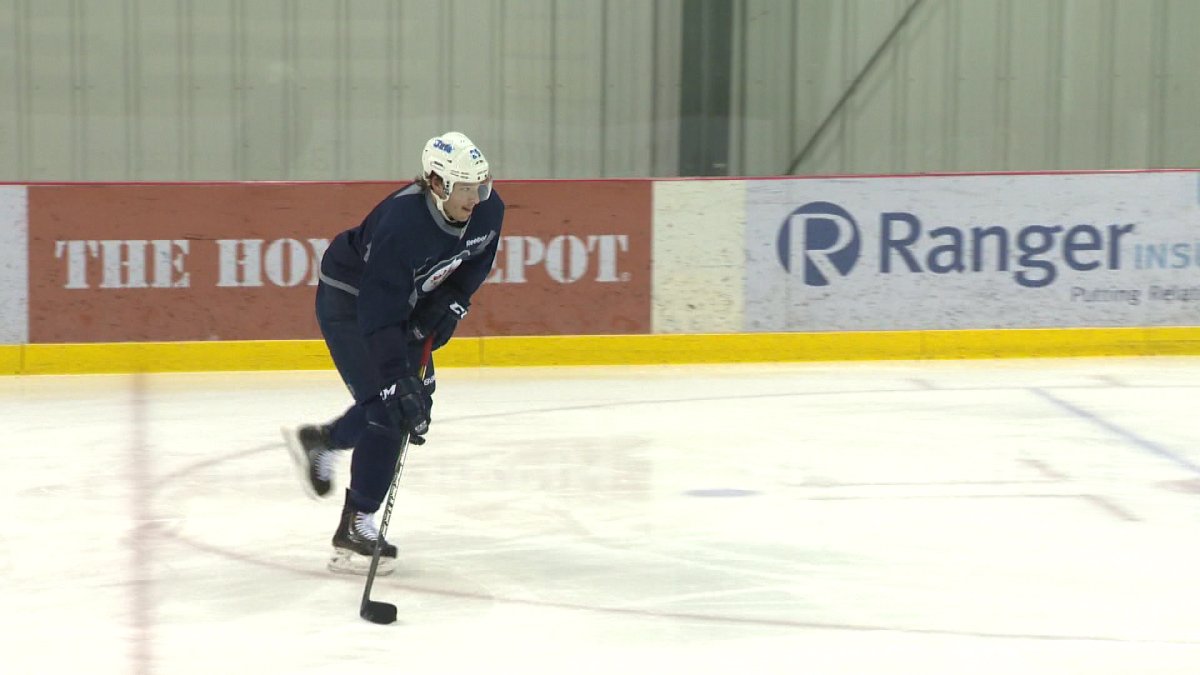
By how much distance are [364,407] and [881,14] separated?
27.1 ft

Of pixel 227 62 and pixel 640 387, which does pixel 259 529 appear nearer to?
pixel 640 387

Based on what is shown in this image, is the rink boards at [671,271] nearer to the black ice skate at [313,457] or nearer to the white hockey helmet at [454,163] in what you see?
the black ice skate at [313,457]

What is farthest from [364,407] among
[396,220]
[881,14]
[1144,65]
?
[1144,65]

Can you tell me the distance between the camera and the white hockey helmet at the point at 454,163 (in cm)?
566

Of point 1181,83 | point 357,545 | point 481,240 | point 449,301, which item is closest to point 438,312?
point 449,301

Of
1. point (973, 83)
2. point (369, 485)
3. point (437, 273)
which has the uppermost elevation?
point (973, 83)

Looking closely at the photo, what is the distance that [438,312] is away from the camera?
237 inches

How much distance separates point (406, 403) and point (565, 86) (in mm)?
7863

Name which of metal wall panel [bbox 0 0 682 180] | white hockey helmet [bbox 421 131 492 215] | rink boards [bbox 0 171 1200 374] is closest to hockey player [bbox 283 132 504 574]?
white hockey helmet [bbox 421 131 492 215]

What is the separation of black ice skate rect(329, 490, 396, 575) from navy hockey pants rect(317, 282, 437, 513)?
0.17 feet

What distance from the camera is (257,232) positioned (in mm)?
11195

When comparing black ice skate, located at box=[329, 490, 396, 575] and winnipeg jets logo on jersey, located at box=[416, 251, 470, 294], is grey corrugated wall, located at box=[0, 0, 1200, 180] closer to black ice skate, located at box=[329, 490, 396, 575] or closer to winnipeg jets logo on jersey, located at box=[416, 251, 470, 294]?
black ice skate, located at box=[329, 490, 396, 575]

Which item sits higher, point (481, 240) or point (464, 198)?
point (464, 198)

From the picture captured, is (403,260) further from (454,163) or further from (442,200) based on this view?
(454,163)
